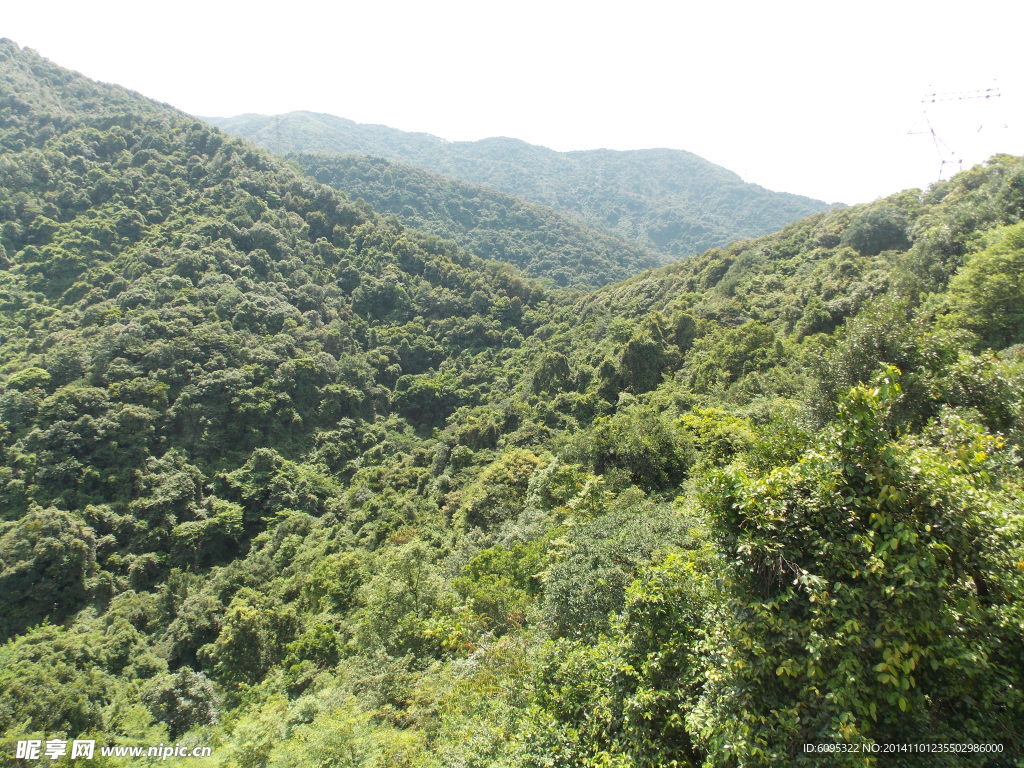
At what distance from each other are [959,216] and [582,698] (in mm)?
40100

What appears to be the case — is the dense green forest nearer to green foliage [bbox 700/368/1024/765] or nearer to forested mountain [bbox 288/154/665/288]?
green foliage [bbox 700/368/1024/765]

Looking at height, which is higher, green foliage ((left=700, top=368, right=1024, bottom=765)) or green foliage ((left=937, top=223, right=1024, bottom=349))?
green foliage ((left=937, top=223, right=1024, bottom=349))

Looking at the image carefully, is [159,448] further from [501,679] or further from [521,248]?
[521,248]

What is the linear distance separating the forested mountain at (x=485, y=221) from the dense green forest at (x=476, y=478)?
1846 inches

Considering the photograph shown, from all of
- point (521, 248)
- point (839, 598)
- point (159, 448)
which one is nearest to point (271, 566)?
Answer: point (159, 448)

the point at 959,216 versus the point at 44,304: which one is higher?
the point at 959,216

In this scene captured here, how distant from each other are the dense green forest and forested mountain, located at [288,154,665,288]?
46888mm

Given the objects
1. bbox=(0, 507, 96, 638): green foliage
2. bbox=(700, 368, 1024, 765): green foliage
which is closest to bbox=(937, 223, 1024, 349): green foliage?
bbox=(700, 368, 1024, 765): green foliage

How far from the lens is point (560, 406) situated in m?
49.9

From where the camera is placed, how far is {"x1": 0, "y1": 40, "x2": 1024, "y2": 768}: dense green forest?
566cm

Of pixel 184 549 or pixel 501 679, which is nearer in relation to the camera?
pixel 501 679

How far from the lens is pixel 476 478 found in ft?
130

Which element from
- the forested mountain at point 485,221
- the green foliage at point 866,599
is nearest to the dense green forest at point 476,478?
the green foliage at point 866,599

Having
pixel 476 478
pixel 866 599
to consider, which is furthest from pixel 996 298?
pixel 476 478
